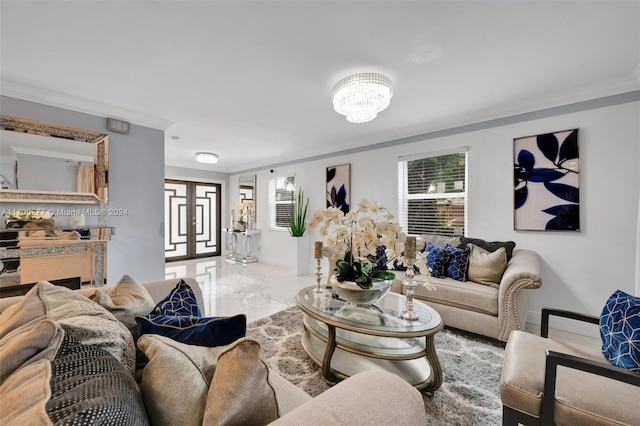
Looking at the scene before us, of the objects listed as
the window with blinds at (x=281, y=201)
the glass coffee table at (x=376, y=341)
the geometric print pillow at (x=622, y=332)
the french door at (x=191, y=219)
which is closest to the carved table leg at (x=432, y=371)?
the glass coffee table at (x=376, y=341)

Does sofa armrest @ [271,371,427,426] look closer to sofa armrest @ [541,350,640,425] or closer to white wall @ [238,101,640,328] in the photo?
sofa armrest @ [541,350,640,425]

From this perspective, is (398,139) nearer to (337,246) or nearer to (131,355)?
(337,246)

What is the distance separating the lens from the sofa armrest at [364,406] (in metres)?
0.65

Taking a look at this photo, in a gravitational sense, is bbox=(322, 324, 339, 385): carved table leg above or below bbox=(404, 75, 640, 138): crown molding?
below

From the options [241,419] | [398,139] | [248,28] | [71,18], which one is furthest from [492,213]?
[71,18]

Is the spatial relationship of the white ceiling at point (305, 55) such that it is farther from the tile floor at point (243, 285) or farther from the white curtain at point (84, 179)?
the tile floor at point (243, 285)

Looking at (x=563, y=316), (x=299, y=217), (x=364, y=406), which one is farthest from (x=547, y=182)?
(x=299, y=217)

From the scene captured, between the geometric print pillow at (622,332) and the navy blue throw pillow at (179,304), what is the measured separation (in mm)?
2034

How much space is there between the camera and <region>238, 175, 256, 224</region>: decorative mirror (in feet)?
21.7

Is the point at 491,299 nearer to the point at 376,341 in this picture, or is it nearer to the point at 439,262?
the point at 439,262

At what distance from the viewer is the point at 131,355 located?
84cm

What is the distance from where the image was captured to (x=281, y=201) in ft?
19.8

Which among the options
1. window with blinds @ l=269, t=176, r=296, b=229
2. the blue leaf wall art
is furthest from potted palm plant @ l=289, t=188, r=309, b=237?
the blue leaf wall art

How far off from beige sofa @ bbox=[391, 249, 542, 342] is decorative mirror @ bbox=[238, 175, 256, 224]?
4723 mm
